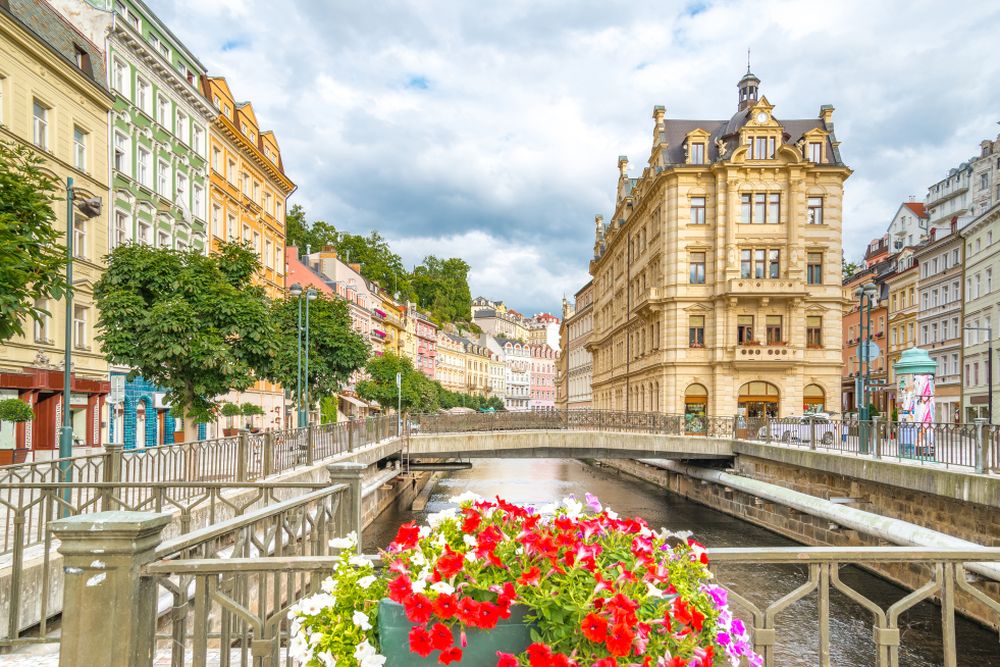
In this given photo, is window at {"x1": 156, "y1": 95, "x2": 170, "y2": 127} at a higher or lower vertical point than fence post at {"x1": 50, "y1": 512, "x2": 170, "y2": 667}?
higher

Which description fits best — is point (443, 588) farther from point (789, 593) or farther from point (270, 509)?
point (270, 509)

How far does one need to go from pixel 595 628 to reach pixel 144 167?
108ft

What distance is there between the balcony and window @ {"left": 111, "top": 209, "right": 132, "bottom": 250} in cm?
2701

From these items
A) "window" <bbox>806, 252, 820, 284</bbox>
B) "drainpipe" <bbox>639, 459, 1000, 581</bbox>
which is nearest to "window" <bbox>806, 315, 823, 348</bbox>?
"window" <bbox>806, 252, 820, 284</bbox>

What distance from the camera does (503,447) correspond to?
105 ft

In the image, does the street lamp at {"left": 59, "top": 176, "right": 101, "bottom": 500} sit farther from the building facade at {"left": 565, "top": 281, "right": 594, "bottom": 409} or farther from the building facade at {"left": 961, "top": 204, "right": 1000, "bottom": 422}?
the building facade at {"left": 565, "top": 281, "right": 594, "bottom": 409}

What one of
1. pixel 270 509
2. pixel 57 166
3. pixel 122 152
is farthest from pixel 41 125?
pixel 270 509

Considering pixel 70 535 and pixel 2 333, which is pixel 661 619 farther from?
pixel 2 333

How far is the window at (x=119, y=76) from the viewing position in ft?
95.5

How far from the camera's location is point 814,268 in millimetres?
40156

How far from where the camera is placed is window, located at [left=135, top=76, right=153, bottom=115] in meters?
30.8

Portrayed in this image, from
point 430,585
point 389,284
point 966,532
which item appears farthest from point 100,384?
point 389,284

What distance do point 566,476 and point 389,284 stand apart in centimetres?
5858

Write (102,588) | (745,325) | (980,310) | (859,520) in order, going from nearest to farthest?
1. (102,588)
2. (859,520)
3. (745,325)
4. (980,310)
